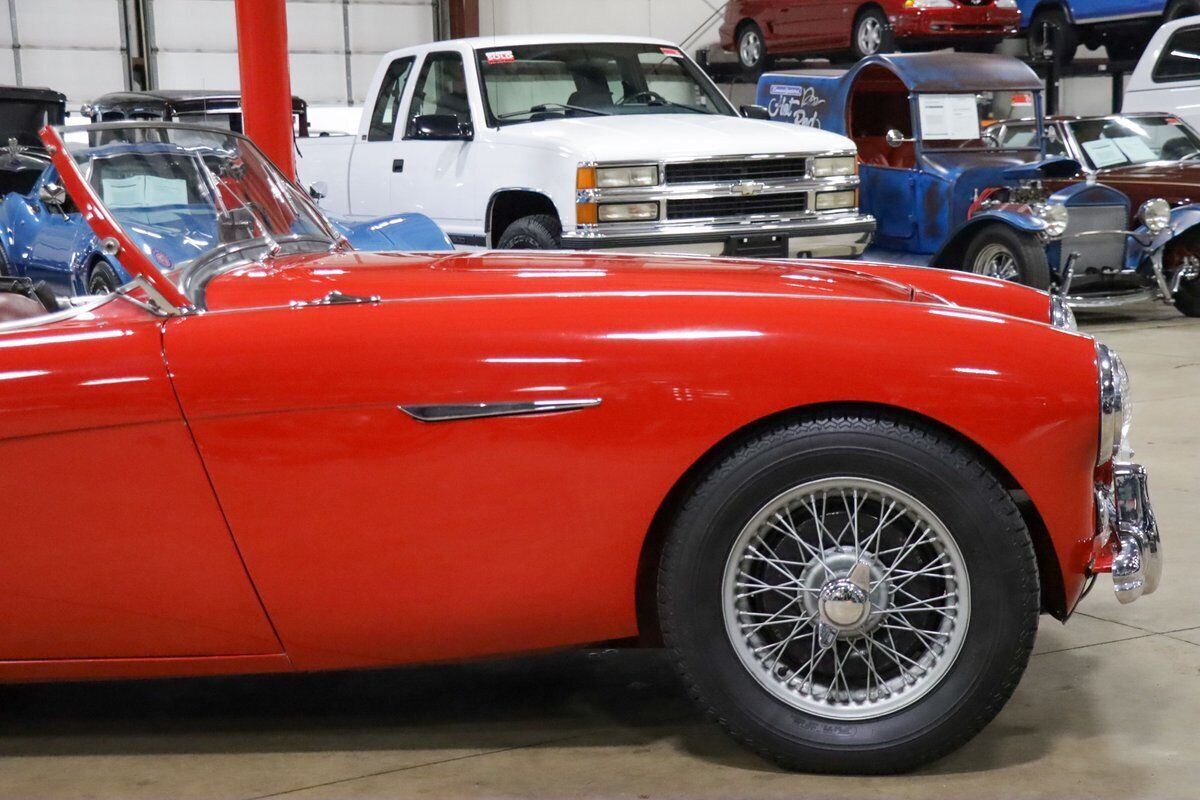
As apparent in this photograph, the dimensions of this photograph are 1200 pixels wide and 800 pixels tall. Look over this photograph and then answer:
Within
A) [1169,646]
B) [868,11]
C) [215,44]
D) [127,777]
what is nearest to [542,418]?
[127,777]

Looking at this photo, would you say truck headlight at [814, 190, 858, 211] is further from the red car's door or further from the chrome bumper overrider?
the red car's door

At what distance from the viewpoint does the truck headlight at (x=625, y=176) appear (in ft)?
26.2

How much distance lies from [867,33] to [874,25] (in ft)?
0.39

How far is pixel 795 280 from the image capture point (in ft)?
10.4

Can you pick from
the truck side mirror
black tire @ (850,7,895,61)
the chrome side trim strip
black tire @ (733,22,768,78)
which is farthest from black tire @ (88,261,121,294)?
black tire @ (733,22,768,78)

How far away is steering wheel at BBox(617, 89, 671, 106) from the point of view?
8844 mm

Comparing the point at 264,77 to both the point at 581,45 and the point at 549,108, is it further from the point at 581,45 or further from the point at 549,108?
the point at 581,45

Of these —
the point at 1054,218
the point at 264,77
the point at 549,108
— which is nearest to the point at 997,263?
the point at 1054,218

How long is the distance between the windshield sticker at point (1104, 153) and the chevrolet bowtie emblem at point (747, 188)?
12.5 ft

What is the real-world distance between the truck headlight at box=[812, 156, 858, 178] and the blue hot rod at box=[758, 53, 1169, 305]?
125 centimetres

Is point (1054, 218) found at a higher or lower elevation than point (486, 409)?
lower

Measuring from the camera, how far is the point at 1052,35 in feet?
51.8

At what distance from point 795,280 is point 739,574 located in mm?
765

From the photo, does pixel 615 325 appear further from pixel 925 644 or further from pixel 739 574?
pixel 925 644
